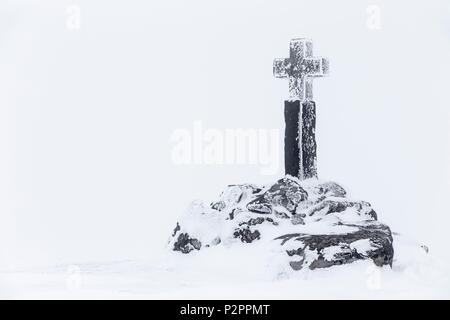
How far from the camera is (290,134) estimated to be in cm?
841

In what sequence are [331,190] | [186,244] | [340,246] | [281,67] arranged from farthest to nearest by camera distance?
[281,67] → [331,190] → [186,244] → [340,246]

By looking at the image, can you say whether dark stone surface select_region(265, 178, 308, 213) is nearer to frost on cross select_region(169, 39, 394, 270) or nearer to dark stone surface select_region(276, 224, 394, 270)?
frost on cross select_region(169, 39, 394, 270)

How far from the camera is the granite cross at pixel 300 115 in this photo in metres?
8.35

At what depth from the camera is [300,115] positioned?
8391 mm

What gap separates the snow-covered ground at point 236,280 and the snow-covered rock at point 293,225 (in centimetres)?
9

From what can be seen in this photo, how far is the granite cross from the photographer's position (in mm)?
8352

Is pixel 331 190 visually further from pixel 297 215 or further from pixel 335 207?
pixel 297 215

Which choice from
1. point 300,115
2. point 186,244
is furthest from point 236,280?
point 300,115

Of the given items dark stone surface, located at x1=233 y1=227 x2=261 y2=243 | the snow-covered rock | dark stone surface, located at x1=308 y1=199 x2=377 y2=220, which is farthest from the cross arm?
dark stone surface, located at x1=233 y1=227 x2=261 y2=243

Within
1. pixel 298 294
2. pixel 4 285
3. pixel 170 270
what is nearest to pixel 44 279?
pixel 4 285

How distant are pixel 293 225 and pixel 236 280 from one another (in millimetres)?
641

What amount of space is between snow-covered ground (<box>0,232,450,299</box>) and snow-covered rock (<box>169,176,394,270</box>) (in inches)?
3.4

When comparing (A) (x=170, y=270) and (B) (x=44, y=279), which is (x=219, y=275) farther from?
(B) (x=44, y=279)
